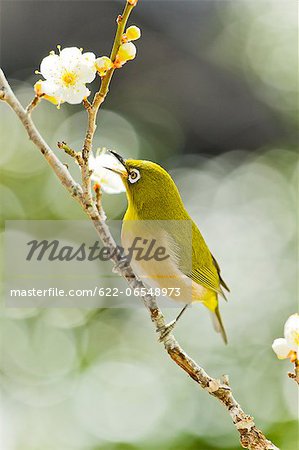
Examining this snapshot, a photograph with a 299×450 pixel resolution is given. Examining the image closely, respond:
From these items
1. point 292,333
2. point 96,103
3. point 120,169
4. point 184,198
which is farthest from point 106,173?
point 184,198

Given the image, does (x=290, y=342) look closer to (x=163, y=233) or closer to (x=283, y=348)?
(x=283, y=348)

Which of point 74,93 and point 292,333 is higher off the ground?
point 74,93

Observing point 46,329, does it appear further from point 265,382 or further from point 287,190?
point 287,190

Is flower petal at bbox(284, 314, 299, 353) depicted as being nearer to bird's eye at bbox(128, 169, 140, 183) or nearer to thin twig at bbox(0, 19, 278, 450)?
thin twig at bbox(0, 19, 278, 450)

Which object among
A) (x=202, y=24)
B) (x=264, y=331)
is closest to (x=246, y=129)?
(x=202, y=24)

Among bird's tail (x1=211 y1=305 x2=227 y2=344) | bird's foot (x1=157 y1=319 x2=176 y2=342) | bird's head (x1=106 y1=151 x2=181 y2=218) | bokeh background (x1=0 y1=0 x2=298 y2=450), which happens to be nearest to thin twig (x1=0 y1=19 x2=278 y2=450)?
A: bird's foot (x1=157 y1=319 x2=176 y2=342)
